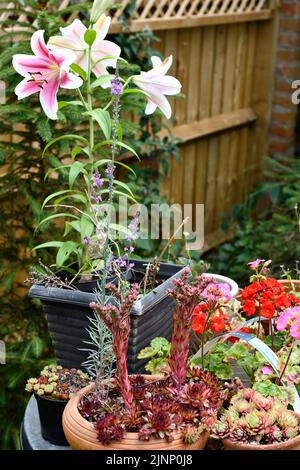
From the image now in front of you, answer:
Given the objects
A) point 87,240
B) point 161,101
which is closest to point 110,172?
point 87,240

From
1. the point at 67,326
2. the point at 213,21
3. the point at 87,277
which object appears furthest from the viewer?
the point at 213,21

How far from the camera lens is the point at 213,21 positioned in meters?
4.40

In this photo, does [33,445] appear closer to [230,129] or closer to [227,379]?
[227,379]

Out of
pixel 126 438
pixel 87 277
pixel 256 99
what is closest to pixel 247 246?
pixel 256 99

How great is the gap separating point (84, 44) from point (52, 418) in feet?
2.70

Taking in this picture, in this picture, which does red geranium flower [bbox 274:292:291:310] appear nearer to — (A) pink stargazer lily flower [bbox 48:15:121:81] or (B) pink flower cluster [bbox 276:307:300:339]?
(B) pink flower cluster [bbox 276:307:300:339]

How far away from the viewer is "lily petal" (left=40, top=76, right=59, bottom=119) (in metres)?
1.62

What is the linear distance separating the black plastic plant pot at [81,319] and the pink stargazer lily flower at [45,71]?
40 centimetres

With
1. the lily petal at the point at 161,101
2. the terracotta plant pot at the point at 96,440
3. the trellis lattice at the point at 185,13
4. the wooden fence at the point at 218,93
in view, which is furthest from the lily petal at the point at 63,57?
the wooden fence at the point at 218,93

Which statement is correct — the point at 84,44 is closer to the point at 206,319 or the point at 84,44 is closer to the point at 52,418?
the point at 206,319

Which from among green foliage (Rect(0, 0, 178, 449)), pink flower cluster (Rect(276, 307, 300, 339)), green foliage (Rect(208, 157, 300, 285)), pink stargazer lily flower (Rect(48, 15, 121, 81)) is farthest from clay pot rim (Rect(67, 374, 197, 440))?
green foliage (Rect(208, 157, 300, 285))

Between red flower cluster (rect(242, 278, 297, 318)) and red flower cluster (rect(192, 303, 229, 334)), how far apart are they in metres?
0.06

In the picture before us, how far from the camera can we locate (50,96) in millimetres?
1638

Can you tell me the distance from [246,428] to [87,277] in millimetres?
668
